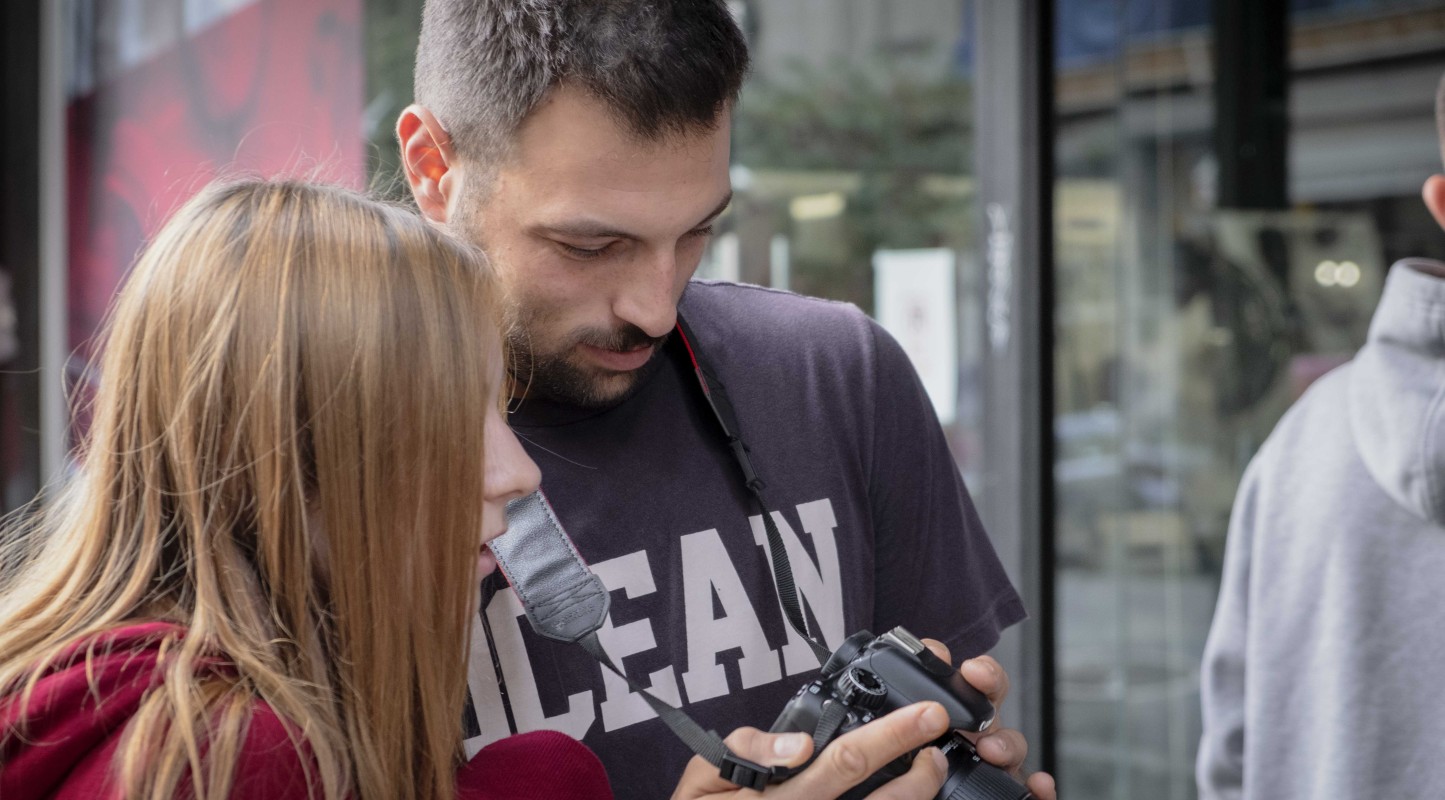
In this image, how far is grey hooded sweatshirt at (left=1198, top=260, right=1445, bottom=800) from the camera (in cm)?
140

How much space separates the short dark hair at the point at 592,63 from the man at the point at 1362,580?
2.55ft

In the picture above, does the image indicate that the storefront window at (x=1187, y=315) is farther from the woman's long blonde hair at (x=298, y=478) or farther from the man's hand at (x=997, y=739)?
the woman's long blonde hair at (x=298, y=478)

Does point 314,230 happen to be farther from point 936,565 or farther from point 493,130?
point 936,565

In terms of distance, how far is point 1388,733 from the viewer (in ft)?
4.66

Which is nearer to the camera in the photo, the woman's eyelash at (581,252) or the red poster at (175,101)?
the woman's eyelash at (581,252)

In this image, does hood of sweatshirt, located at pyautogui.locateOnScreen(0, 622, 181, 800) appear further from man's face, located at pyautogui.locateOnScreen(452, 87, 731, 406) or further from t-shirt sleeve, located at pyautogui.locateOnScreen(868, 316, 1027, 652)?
t-shirt sleeve, located at pyautogui.locateOnScreen(868, 316, 1027, 652)

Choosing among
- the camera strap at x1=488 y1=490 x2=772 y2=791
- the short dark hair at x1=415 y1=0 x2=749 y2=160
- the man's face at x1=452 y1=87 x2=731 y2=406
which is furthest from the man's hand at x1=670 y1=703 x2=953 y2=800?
the short dark hair at x1=415 y1=0 x2=749 y2=160

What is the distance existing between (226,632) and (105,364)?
0.84ft

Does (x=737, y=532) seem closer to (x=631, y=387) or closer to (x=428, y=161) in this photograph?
(x=631, y=387)

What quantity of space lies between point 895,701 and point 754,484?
0.28 metres

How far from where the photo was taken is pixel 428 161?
130 centimetres

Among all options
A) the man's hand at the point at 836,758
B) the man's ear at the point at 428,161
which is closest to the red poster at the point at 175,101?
the man's ear at the point at 428,161

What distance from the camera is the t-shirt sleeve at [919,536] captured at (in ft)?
4.54

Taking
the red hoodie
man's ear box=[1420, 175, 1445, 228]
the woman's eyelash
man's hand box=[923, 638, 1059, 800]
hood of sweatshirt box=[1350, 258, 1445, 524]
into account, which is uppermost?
man's ear box=[1420, 175, 1445, 228]
